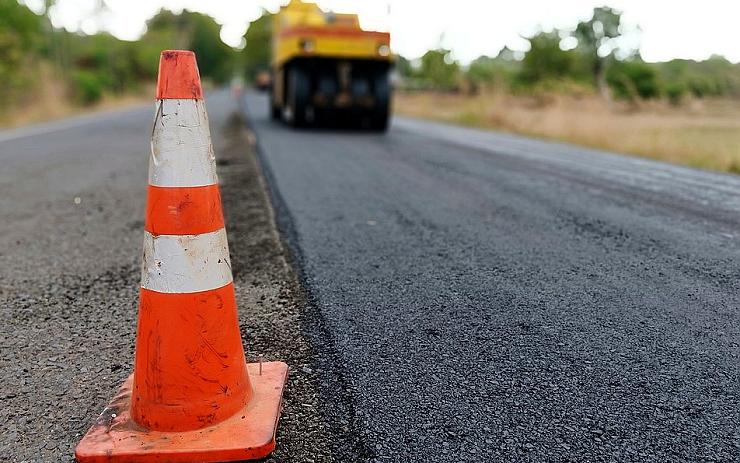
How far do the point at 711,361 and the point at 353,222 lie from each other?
245cm

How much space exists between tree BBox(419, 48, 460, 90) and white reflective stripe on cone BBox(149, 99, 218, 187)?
143 feet

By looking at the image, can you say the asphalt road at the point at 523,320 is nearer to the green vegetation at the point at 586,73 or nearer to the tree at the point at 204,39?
the green vegetation at the point at 586,73

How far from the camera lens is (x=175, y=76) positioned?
1681 millimetres

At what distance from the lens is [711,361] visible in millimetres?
2021

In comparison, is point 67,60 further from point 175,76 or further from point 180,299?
point 180,299

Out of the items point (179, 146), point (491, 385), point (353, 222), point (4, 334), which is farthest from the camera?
point (353, 222)

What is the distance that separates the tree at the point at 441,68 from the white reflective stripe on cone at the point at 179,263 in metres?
43.7

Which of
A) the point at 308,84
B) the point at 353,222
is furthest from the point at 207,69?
the point at 353,222

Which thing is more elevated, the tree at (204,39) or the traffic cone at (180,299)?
the tree at (204,39)

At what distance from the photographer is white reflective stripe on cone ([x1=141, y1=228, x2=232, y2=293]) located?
5.48 feet

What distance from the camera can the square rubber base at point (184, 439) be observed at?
1.54 metres

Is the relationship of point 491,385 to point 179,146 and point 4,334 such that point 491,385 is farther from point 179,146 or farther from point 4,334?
point 4,334

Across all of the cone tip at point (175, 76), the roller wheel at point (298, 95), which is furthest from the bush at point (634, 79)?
the cone tip at point (175, 76)

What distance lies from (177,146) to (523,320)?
1466 mm
